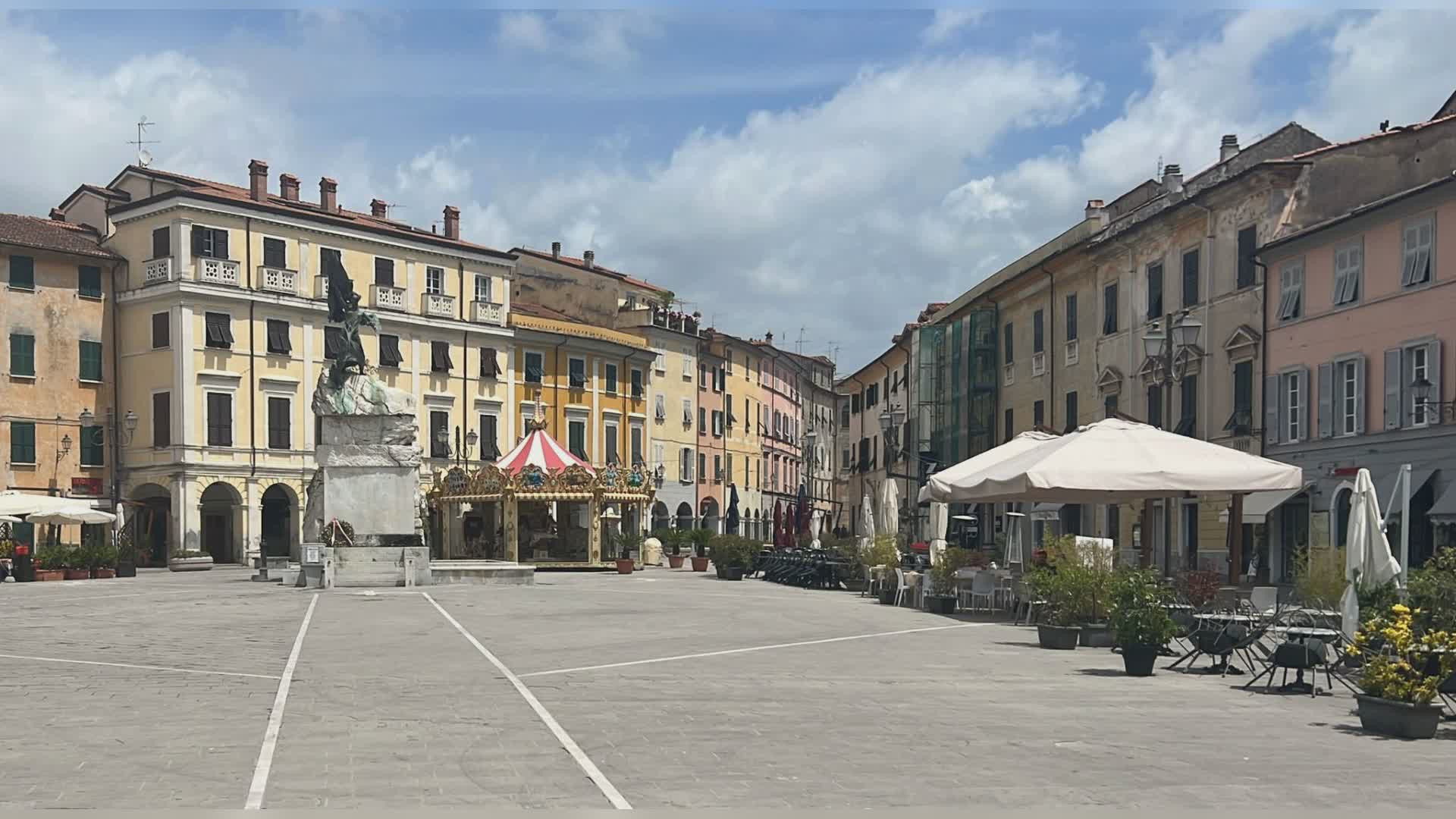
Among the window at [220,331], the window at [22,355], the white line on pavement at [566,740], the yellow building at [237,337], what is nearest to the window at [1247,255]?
the white line on pavement at [566,740]

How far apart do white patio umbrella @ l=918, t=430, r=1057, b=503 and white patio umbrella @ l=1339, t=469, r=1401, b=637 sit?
772 cm

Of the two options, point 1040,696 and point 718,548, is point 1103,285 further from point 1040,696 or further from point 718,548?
Answer: point 1040,696

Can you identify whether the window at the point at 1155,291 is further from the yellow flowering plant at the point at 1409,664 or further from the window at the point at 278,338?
the window at the point at 278,338

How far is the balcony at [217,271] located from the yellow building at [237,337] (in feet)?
0.18

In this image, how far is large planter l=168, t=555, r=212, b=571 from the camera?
49.8 meters

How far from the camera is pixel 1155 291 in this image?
40406 millimetres

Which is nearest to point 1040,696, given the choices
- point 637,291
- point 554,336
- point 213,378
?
point 213,378

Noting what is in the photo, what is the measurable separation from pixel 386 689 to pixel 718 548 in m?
31.6

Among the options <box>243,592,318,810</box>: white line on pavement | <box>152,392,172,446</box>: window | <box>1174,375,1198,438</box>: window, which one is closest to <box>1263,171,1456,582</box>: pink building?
<box>1174,375,1198,438</box>: window

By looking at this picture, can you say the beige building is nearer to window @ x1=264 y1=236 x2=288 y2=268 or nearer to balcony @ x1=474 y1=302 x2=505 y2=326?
window @ x1=264 y1=236 x2=288 y2=268

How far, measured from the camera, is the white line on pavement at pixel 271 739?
27.3 ft

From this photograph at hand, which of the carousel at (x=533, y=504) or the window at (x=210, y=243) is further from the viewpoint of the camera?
the window at (x=210, y=243)

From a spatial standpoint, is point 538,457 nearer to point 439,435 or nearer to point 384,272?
point 439,435

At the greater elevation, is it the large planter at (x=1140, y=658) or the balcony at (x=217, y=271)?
the balcony at (x=217, y=271)
